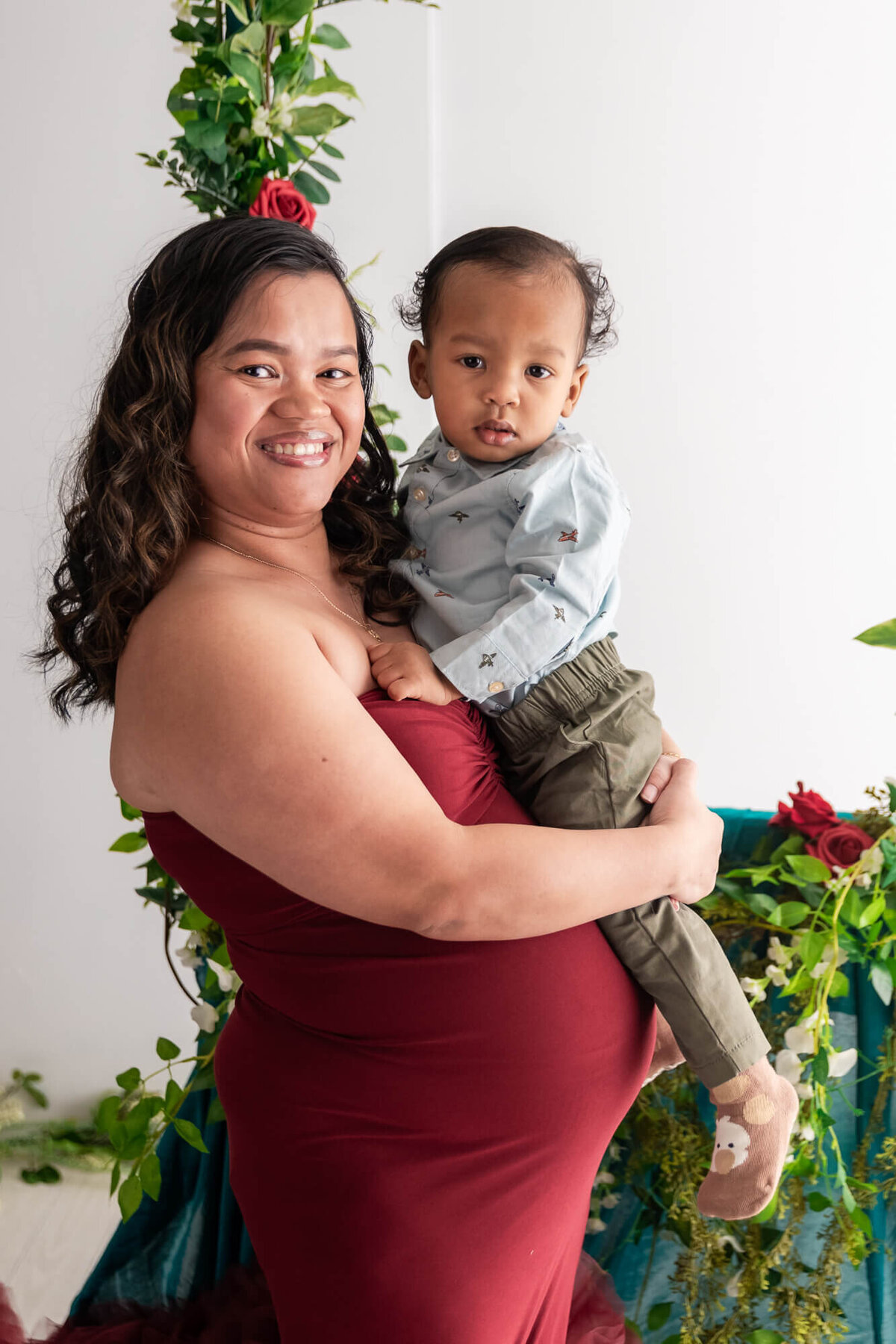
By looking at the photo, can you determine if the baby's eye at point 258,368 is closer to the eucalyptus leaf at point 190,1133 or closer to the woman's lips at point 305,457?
the woman's lips at point 305,457

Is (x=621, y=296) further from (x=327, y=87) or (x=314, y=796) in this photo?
(x=314, y=796)

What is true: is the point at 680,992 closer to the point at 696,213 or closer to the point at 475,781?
the point at 475,781

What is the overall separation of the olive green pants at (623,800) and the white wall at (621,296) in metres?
1.55

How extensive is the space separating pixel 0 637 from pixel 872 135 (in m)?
2.51

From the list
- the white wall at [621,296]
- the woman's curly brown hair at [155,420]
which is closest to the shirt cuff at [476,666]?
the woman's curly brown hair at [155,420]

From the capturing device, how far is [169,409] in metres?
1.07

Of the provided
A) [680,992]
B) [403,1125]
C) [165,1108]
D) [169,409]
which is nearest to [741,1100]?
[680,992]

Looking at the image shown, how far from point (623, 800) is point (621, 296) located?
1.96 meters

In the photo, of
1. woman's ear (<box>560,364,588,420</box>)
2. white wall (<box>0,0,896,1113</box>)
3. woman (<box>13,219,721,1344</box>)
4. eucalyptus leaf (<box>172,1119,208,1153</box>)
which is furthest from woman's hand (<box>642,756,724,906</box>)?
white wall (<box>0,0,896,1113</box>)

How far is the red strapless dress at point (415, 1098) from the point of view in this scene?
3.33 feet

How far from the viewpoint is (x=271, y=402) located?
3.54 feet

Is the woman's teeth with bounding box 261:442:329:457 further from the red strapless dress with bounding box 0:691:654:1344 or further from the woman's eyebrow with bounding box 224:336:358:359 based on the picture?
the red strapless dress with bounding box 0:691:654:1344

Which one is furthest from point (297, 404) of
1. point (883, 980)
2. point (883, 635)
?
point (883, 980)

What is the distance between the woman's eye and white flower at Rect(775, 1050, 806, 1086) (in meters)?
1.16
